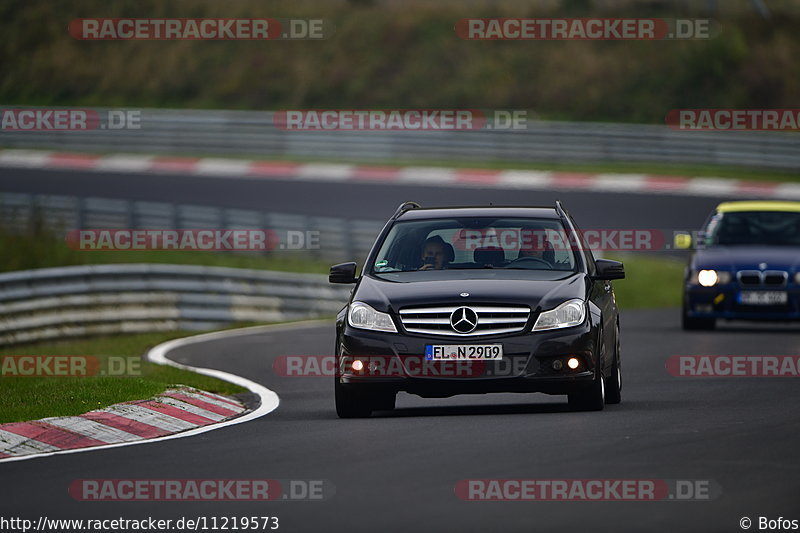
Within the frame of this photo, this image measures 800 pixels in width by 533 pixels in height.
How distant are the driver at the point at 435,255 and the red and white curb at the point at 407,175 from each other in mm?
25575

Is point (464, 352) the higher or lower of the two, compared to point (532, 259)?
lower

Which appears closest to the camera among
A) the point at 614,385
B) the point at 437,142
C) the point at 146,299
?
the point at 614,385

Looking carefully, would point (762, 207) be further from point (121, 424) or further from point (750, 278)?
point (121, 424)

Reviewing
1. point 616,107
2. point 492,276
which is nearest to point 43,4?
point 616,107

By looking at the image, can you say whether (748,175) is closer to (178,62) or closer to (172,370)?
(178,62)

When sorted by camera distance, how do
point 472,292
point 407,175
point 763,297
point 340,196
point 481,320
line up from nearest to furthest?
point 481,320
point 472,292
point 763,297
point 340,196
point 407,175

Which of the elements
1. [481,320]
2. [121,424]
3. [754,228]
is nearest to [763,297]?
[754,228]

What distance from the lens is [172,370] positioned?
693 inches

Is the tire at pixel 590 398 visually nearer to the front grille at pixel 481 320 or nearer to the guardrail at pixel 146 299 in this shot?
the front grille at pixel 481 320

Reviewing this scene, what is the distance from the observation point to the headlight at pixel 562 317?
12.2 meters

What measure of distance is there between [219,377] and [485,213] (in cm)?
426

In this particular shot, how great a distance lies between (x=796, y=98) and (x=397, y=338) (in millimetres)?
38800

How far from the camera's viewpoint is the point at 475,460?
9891 millimetres

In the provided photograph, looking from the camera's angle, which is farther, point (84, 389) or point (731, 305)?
point (731, 305)
